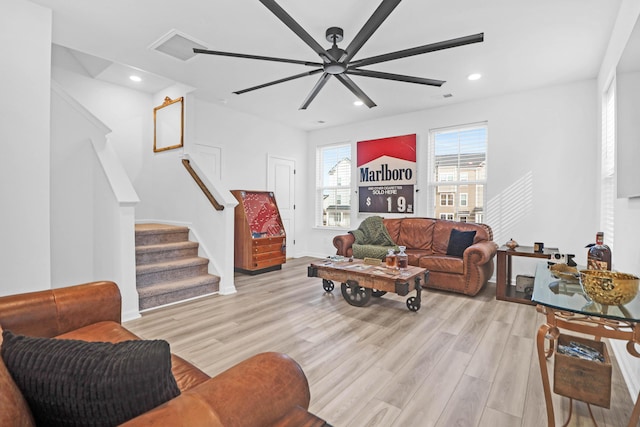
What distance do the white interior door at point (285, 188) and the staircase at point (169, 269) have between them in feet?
7.29

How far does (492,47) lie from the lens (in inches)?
128

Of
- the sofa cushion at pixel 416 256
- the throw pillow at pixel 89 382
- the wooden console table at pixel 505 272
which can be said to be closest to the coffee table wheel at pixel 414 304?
the sofa cushion at pixel 416 256

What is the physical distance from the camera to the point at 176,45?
3.28m

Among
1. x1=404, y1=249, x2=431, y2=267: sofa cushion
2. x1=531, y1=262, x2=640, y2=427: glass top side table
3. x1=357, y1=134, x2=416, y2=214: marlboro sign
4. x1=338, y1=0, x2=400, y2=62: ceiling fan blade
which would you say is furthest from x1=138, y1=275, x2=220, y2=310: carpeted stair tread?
x1=531, y1=262, x2=640, y2=427: glass top side table

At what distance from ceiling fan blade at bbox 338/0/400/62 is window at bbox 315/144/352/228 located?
150 inches

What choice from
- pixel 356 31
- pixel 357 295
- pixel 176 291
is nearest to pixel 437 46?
pixel 356 31

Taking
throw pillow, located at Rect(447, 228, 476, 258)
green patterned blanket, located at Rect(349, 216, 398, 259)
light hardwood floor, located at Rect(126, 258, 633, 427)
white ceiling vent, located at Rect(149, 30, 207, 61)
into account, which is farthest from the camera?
green patterned blanket, located at Rect(349, 216, 398, 259)

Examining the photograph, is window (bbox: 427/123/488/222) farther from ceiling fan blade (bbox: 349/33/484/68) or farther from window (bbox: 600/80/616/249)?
ceiling fan blade (bbox: 349/33/484/68)

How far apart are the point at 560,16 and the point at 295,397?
366cm

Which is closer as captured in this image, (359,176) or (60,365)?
(60,365)

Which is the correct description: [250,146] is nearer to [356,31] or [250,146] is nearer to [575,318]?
[356,31]

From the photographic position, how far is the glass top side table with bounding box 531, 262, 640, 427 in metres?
1.34

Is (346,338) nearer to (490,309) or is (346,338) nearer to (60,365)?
(490,309)

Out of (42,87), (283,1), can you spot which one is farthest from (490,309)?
A: (42,87)
